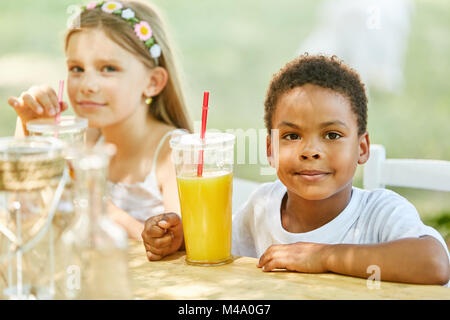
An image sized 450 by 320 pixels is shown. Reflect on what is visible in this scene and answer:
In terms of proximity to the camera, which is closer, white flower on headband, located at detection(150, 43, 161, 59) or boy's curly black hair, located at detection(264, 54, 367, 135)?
boy's curly black hair, located at detection(264, 54, 367, 135)

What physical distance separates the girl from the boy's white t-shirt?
38cm

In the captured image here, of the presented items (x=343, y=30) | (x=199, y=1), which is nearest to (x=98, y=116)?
(x=343, y=30)

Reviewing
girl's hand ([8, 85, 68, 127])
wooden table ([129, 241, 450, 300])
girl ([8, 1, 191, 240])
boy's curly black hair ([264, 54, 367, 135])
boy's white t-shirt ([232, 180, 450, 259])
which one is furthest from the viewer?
girl ([8, 1, 191, 240])

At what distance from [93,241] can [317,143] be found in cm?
65

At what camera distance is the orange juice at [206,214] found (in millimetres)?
1246

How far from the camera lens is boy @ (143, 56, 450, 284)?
115 cm

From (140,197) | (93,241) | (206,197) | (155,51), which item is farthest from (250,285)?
(155,51)

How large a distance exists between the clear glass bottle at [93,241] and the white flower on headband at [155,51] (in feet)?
4.55

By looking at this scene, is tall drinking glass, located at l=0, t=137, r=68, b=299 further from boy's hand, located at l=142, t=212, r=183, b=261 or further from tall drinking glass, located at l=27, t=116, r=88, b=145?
boy's hand, located at l=142, t=212, r=183, b=261

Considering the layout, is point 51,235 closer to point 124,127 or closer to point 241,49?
point 124,127

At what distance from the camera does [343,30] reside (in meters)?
4.33

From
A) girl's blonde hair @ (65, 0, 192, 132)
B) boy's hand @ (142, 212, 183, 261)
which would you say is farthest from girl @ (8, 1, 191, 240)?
boy's hand @ (142, 212, 183, 261)

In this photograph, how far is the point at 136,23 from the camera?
215 cm

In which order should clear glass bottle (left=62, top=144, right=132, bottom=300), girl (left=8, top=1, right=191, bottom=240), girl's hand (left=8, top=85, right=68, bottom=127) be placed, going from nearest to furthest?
clear glass bottle (left=62, top=144, right=132, bottom=300), girl's hand (left=8, top=85, right=68, bottom=127), girl (left=8, top=1, right=191, bottom=240)
